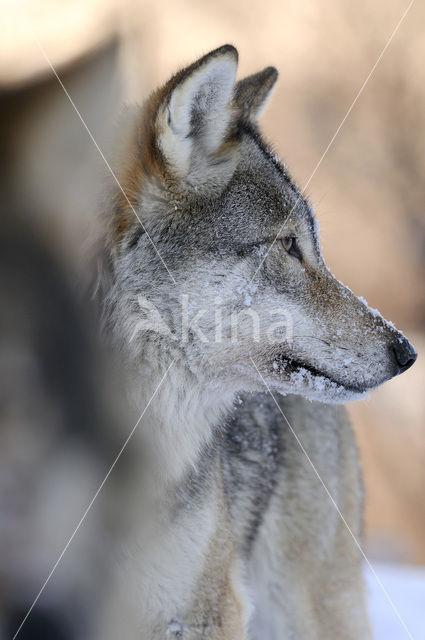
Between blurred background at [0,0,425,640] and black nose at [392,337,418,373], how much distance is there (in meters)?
0.92

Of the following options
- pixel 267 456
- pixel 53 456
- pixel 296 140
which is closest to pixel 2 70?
pixel 53 456

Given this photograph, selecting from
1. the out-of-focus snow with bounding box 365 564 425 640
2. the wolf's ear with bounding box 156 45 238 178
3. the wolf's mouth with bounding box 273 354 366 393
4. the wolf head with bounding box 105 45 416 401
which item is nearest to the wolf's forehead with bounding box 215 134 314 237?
the wolf head with bounding box 105 45 416 401

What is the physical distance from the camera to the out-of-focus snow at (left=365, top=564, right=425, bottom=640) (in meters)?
3.81

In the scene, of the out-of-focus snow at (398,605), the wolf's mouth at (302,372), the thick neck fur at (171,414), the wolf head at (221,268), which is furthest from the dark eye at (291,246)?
the out-of-focus snow at (398,605)

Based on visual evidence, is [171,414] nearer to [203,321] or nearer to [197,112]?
[203,321]

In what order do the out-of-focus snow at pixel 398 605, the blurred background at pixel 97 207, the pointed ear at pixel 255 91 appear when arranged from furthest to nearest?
the out-of-focus snow at pixel 398 605, the pointed ear at pixel 255 91, the blurred background at pixel 97 207

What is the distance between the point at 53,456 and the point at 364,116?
5.54m

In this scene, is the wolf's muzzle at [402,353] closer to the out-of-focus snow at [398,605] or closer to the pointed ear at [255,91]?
the pointed ear at [255,91]

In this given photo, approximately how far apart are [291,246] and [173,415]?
0.72 meters

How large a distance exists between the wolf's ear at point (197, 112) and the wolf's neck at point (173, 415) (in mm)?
671

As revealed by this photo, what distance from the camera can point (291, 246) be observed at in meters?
2.19

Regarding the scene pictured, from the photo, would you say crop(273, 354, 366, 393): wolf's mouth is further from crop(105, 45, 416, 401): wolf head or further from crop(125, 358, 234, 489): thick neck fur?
crop(125, 358, 234, 489): thick neck fur

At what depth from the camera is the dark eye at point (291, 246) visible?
2.16 metres

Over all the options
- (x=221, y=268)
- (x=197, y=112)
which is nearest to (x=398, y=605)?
(x=221, y=268)
